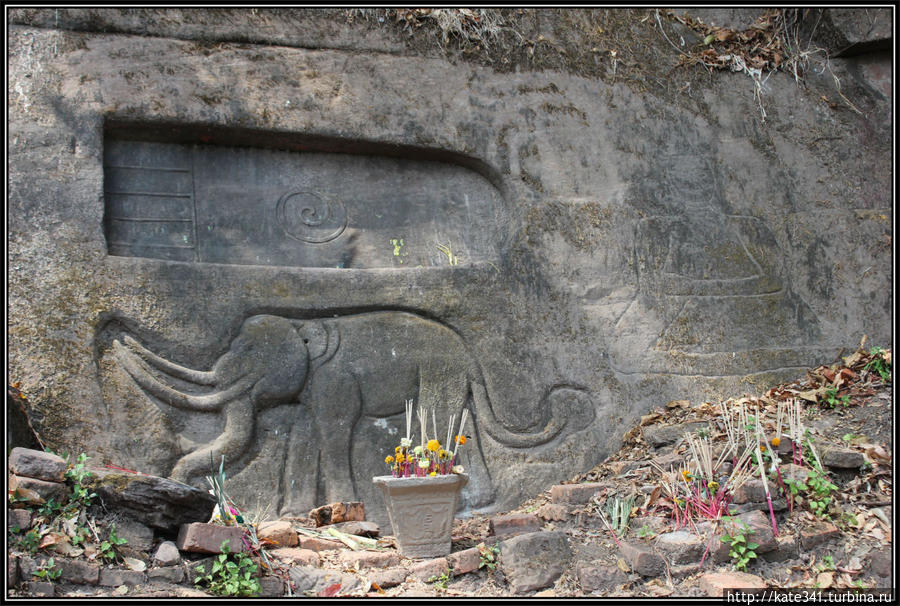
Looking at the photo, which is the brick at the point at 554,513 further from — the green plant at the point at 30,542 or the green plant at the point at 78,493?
the green plant at the point at 30,542

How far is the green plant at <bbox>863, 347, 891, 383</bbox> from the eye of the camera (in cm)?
518

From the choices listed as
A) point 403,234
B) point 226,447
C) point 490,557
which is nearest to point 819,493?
point 490,557

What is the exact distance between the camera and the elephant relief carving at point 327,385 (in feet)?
14.8

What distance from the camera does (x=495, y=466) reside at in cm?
502

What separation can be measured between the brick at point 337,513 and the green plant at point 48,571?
4.95 feet

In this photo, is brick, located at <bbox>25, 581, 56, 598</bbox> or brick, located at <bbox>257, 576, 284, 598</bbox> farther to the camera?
brick, located at <bbox>257, 576, 284, 598</bbox>

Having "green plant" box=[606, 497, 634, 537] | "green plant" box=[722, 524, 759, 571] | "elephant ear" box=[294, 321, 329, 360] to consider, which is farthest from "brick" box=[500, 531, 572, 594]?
"elephant ear" box=[294, 321, 329, 360]

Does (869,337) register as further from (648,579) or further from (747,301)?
(648,579)

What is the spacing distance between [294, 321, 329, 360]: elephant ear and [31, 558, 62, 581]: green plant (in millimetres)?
1990

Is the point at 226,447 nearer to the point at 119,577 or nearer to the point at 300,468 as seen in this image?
the point at 300,468

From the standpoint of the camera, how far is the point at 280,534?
12.4 ft

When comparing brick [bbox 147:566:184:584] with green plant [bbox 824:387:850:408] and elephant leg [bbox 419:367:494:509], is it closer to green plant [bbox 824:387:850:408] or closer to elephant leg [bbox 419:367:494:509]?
elephant leg [bbox 419:367:494:509]

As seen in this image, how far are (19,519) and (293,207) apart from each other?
2607 mm

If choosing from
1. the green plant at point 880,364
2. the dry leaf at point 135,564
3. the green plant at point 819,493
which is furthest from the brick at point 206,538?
the green plant at point 880,364
